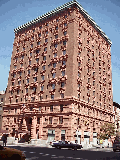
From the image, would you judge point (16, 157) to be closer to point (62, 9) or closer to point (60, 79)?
point (60, 79)

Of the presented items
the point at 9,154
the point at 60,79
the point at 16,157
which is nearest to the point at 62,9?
the point at 60,79

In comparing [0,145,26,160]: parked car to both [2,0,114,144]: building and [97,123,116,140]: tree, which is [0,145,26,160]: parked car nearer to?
[2,0,114,144]: building

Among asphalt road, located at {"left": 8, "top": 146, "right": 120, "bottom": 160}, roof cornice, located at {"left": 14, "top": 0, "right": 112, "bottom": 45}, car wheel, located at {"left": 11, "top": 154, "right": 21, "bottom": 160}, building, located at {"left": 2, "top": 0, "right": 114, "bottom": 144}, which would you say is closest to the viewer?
car wheel, located at {"left": 11, "top": 154, "right": 21, "bottom": 160}

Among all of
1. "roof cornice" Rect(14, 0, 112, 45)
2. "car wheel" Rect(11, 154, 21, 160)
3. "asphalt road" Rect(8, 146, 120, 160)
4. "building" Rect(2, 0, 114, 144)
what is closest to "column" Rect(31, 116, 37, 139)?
"building" Rect(2, 0, 114, 144)

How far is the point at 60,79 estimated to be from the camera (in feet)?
161

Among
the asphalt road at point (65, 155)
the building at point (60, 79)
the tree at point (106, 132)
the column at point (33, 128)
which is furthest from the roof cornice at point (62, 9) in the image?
the asphalt road at point (65, 155)

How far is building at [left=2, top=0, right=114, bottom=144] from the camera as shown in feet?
154

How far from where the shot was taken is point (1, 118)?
60.6 meters

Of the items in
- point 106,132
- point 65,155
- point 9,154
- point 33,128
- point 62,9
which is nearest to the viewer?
point 9,154

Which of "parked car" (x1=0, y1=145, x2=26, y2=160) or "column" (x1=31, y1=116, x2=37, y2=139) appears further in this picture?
"column" (x1=31, y1=116, x2=37, y2=139)

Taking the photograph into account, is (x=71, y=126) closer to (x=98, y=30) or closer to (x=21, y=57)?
Result: (x=21, y=57)

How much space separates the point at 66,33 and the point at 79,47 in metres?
6.16

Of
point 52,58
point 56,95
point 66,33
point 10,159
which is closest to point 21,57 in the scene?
point 52,58

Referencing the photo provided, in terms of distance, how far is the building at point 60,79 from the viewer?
154 ft
